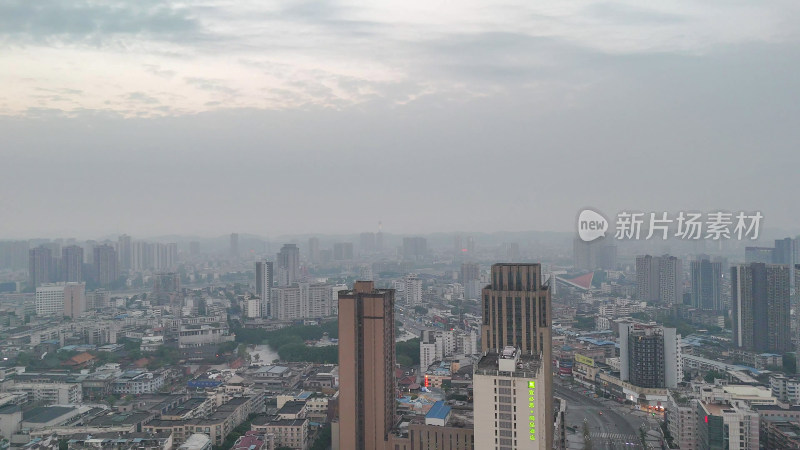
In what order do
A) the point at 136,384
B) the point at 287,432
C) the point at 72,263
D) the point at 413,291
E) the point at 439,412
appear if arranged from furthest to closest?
the point at 72,263, the point at 413,291, the point at 136,384, the point at 287,432, the point at 439,412

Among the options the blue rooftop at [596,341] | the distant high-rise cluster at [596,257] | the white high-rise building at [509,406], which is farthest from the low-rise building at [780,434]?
the distant high-rise cluster at [596,257]

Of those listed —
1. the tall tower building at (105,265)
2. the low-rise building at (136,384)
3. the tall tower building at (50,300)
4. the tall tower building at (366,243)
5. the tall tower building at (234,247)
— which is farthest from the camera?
the tall tower building at (234,247)

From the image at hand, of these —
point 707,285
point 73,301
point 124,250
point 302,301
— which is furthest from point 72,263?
point 707,285

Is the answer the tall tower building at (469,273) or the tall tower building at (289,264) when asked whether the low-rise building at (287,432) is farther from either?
the tall tower building at (289,264)

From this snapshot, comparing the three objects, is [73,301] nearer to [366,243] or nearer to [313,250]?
[366,243]

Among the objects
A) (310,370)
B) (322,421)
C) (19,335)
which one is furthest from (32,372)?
(322,421)

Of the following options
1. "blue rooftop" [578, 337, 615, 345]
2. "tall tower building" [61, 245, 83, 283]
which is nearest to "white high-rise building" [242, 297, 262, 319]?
"tall tower building" [61, 245, 83, 283]

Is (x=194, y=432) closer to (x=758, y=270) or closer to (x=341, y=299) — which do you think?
(x=341, y=299)
